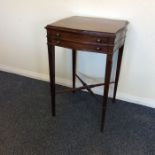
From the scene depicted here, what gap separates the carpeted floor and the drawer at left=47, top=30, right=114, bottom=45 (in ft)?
2.51

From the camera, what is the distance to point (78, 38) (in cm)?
153

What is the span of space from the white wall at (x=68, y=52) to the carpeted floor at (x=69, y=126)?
25 centimetres

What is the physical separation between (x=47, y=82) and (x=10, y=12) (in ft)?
3.02

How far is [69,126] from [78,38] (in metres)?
0.79

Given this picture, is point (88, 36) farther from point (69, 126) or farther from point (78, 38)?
point (69, 126)

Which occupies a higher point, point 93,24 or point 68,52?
point 93,24

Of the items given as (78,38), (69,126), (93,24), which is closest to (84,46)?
(78,38)

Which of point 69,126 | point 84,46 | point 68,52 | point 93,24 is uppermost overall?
point 93,24

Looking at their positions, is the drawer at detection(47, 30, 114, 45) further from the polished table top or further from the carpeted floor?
the carpeted floor

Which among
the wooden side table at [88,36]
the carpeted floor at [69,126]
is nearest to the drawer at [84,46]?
the wooden side table at [88,36]

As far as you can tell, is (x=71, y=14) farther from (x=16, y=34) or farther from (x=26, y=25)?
(x=16, y=34)

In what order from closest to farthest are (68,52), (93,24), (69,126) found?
(93,24), (69,126), (68,52)

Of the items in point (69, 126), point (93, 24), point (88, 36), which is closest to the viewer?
point (88, 36)

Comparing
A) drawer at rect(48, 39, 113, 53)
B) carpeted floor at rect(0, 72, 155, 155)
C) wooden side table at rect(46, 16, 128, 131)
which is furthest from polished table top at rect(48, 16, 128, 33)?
carpeted floor at rect(0, 72, 155, 155)
